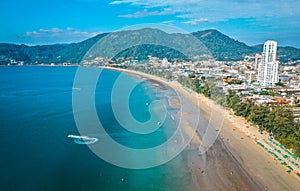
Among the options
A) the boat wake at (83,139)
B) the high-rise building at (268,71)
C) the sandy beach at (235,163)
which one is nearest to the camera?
the sandy beach at (235,163)

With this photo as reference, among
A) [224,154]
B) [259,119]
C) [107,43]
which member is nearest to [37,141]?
[224,154]

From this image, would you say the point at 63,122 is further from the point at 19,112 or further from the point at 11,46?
the point at 11,46

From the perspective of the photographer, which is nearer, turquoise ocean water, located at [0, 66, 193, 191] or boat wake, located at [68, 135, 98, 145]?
turquoise ocean water, located at [0, 66, 193, 191]

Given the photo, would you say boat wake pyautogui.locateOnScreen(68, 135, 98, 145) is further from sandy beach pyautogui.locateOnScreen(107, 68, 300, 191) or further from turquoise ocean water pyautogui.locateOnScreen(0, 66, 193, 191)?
sandy beach pyautogui.locateOnScreen(107, 68, 300, 191)

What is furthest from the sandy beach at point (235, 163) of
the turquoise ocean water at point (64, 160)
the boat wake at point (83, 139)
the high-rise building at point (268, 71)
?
the high-rise building at point (268, 71)

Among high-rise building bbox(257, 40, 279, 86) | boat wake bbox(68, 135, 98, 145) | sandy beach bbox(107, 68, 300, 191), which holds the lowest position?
sandy beach bbox(107, 68, 300, 191)

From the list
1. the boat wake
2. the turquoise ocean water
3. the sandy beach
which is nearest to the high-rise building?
the sandy beach

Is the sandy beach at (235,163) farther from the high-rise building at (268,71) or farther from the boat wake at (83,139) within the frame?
the high-rise building at (268,71)

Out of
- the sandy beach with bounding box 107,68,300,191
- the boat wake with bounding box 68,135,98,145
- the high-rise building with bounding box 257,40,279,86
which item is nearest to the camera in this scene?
the sandy beach with bounding box 107,68,300,191

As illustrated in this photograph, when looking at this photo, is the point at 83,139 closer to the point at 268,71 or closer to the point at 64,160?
the point at 64,160
